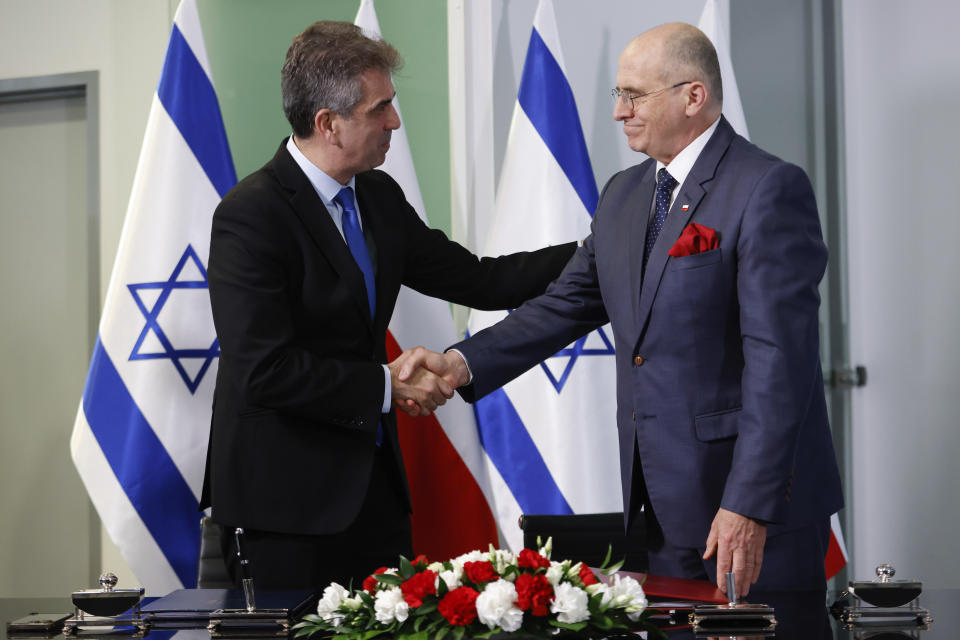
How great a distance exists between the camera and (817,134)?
4.09m

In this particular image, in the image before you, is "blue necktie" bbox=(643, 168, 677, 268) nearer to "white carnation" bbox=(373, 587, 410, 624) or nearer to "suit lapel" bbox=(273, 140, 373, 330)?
"suit lapel" bbox=(273, 140, 373, 330)

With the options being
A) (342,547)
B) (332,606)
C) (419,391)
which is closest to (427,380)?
(419,391)

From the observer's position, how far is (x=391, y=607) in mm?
1150

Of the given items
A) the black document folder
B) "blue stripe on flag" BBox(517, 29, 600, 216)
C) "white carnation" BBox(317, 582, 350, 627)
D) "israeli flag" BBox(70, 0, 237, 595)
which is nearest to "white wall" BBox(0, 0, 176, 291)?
"israeli flag" BBox(70, 0, 237, 595)

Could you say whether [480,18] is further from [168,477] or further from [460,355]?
[168,477]

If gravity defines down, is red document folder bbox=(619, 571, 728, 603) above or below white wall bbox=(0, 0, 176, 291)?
below

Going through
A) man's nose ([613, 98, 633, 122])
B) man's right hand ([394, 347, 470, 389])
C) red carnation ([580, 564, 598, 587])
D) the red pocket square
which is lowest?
red carnation ([580, 564, 598, 587])

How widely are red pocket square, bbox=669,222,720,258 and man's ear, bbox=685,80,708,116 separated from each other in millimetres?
299

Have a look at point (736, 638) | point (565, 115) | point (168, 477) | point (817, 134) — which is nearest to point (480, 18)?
point (565, 115)

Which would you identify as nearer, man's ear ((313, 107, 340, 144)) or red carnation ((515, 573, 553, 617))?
red carnation ((515, 573, 553, 617))

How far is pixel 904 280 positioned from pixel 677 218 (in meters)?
2.11

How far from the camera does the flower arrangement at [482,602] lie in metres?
1.12

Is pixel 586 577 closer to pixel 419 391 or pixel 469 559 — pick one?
pixel 469 559

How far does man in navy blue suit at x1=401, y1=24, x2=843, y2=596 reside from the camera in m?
1.83
